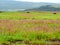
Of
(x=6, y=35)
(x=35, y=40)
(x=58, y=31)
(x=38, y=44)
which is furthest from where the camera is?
(x=58, y=31)

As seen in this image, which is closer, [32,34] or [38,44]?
[38,44]

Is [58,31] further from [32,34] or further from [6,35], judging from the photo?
[6,35]

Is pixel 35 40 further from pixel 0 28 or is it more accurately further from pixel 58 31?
pixel 0 28

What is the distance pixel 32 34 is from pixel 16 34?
1.59m

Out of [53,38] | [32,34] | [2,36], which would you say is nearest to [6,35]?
[2,36]

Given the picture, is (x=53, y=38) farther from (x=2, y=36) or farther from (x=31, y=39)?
(x=2, y=36)

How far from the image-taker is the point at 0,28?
30.0 metres

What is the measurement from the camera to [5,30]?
1130 inches

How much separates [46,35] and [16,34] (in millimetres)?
2977

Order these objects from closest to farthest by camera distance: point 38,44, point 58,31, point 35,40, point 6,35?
point 38,44 → point 35,40 → point 6,35 → point 58,31

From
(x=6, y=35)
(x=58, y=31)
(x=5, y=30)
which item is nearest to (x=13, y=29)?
(x=5, y=30)

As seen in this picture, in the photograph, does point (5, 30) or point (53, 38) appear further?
point (5, 30)

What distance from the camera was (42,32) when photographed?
90.4 feet

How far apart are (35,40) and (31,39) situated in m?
0.54
